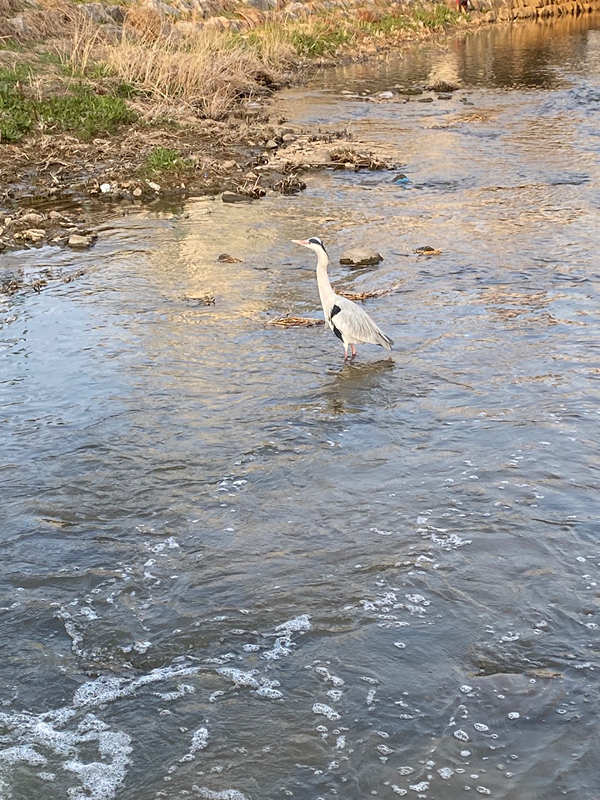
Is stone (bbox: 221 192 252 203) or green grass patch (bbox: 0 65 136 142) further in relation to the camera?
green grass patch (bbox: 0 65 136 142)

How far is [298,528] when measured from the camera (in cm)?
A: 540

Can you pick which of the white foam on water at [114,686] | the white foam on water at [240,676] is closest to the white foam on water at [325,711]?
the white foam on water at [240,676]

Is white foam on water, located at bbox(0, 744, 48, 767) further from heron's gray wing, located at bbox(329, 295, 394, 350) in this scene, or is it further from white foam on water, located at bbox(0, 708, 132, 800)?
heron's gray wing, located at bbox(329, 295, 394, 350)

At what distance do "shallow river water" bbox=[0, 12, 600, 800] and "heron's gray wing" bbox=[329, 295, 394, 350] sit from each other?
0.27 metres

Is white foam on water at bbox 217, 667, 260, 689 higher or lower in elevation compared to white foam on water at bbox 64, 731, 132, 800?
lower

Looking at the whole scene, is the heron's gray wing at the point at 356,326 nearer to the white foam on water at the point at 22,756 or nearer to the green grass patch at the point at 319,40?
the white foam on water at the point at 22,756

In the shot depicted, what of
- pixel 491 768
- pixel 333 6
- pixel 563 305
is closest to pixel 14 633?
pixel 491 768

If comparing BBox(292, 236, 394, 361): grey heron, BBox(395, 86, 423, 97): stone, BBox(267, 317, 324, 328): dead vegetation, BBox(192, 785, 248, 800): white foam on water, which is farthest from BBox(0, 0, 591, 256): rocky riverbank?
BBox(192, 785, 248, 800): white foam on water

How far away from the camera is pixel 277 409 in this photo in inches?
272

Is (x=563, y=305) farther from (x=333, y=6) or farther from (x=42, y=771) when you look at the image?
(x=333, y=6)

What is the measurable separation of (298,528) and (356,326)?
2.59 meters

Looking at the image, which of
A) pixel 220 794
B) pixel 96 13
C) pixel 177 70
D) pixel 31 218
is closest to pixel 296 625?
pixel 220 794

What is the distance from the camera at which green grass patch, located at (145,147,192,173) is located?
1390 centimetres

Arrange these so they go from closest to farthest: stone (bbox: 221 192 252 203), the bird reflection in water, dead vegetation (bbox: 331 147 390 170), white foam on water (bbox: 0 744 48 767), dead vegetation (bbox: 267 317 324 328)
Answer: white foam on water (bbox: 0 744 48 767) < the bird reflection in water < dead vegetation (bbox: 267 317 324 328) < stone (bbox: 221 192 252 203) < dead vegetation (bbox: 331 147 390 170)
